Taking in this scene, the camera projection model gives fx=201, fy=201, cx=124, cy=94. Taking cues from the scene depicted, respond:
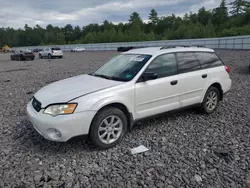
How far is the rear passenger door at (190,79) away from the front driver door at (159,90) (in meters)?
0.15

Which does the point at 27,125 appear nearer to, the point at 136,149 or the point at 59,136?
the point at 59,136

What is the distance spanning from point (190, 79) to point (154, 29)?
271 ft

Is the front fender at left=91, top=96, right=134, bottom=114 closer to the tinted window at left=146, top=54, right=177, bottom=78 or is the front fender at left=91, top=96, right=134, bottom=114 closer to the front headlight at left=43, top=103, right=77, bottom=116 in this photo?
the front headlight at left=43, top=103, right=77, bottom=116

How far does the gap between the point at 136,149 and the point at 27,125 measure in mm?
2414

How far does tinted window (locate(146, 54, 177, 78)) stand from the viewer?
3.65 metres

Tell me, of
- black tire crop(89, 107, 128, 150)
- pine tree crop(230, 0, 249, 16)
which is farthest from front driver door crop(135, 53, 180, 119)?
pine tree crop(230, 0, 249, 16)

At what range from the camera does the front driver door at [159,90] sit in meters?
3.45

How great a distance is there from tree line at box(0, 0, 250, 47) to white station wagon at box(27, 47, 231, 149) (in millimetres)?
46852

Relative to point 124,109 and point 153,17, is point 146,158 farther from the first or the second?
point 153,17

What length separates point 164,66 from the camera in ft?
12.5

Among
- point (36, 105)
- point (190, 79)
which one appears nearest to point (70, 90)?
point (36, 105)

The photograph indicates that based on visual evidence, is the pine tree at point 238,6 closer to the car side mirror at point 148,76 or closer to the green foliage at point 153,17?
the green foliage at point 153,17

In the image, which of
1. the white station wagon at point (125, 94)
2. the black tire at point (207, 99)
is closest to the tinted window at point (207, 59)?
the white station wagon at point (125, 94)

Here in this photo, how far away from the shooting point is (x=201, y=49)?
453 centimetres
